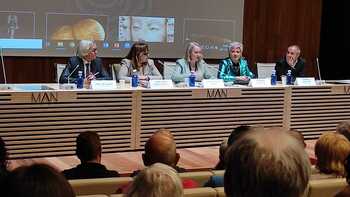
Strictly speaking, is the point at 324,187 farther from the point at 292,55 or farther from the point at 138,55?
the point at 292,55

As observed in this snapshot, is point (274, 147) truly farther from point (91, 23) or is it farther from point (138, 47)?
point (91, 23)

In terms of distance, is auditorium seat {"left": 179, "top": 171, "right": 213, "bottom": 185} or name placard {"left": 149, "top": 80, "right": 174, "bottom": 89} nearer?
auditorium seat {"left": 179, "top": 171, "right": 213, "bottom": 185}

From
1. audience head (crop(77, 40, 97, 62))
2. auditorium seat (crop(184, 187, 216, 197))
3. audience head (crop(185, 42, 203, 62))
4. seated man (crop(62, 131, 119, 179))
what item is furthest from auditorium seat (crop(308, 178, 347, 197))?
audience head (crop(185, 42, 203, 62))

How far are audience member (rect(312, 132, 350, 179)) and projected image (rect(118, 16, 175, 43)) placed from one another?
496cm

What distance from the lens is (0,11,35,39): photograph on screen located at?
680 cm

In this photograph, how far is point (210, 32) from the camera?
8.02 metres

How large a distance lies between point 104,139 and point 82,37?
7.52 ft

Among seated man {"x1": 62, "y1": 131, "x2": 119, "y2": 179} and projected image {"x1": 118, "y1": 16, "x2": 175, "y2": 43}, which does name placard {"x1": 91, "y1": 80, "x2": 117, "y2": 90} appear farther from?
projected image {"x1": 118, "y1": 16, "x2": 175, "y2": 43}

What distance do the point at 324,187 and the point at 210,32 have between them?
564 centimetres

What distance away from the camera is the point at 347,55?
907 centimetres

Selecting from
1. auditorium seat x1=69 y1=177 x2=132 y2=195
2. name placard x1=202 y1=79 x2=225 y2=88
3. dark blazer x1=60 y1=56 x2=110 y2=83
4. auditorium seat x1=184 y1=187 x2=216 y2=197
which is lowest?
auditorium seat x1=69 y1=177 x2=132 y2=195

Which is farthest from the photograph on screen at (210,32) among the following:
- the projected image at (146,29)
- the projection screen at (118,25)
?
the projected image at (146,29)

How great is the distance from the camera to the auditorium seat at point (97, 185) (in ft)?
8.28

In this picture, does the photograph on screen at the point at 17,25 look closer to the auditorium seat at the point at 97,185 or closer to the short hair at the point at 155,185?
the auditorium seat at the point at 97,185
